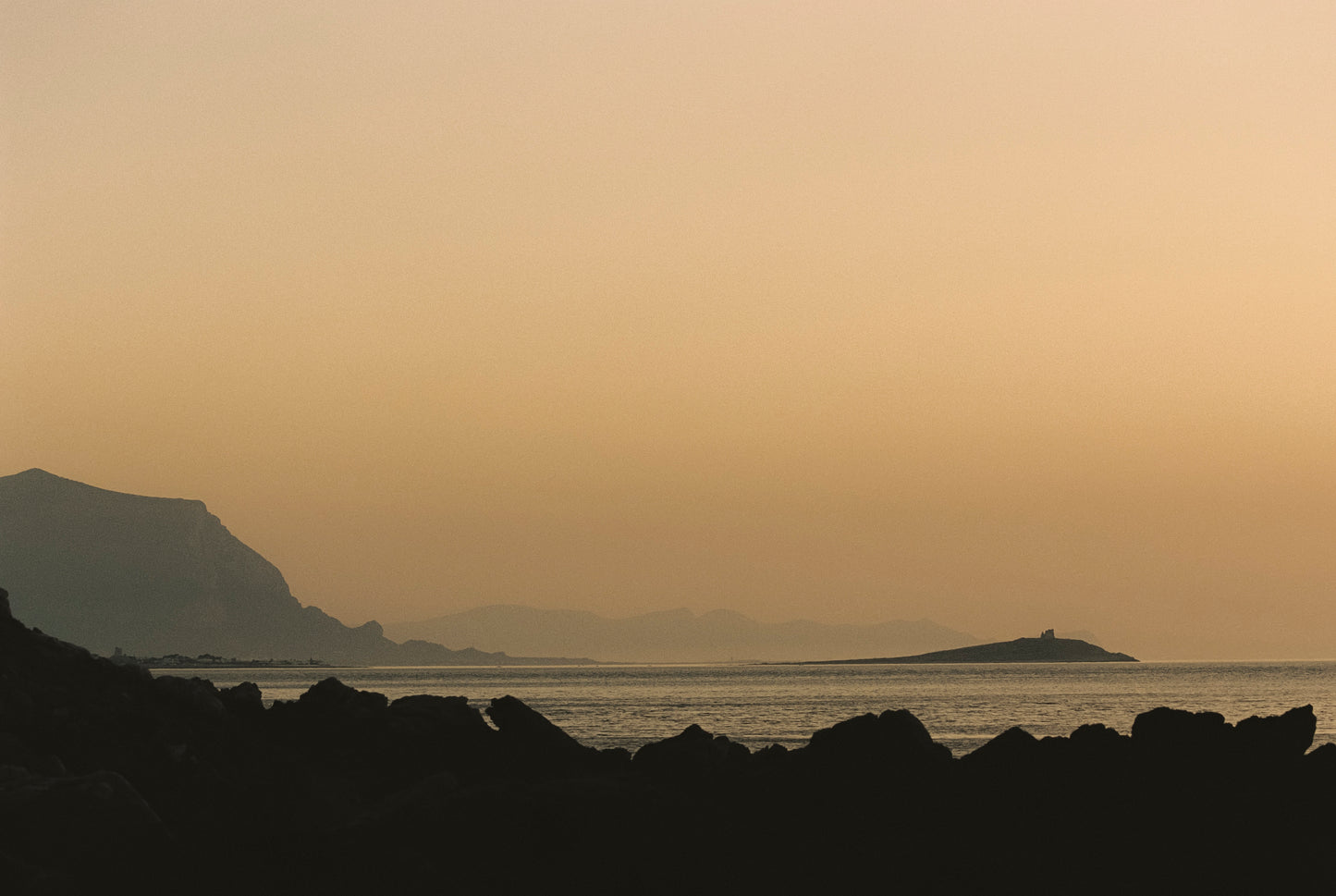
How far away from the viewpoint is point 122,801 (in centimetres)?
1513

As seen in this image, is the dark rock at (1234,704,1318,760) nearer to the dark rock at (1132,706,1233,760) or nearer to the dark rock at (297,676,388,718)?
the dark rock at (1132,706,1233,760)

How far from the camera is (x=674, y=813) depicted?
56.0 feet

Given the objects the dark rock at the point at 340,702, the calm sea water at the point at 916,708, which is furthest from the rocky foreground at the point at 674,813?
the calm sea water at the point at 916,708

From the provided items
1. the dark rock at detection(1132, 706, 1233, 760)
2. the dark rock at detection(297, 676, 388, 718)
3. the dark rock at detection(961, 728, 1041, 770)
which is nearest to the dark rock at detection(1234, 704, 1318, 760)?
the dark rock at detection(1132, 706, 1233, 760)

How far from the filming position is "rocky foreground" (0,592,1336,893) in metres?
14.8

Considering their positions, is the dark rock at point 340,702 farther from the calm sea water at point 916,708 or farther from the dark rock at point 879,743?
the calm sea water at point 916,708

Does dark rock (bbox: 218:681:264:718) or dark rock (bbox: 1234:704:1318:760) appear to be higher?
dark rock (bbox: 1234:704:1318:760)

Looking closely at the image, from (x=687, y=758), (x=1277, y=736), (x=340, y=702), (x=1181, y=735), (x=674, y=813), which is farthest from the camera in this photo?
(x=340, y=702)

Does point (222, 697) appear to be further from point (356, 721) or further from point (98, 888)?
point (98, 888)

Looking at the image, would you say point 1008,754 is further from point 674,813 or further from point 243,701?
point 243,701

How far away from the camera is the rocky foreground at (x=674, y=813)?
14820 mm

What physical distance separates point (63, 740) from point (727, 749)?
10.1 meters

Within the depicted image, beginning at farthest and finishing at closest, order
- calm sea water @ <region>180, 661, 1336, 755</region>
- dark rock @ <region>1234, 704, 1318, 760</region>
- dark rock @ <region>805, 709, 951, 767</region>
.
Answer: calm sea water @ <region>180, 661, 1336, 755</region>
dark rock @ <region>805, 709, 951, 767</region>
dark rock @ <region>1234, 704, 1318, 760</region>

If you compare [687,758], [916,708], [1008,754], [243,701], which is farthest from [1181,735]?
[916,708]
